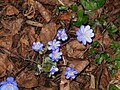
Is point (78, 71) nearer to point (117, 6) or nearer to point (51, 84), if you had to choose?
point (51, 84)

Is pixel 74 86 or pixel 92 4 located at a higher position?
pixel 92 4

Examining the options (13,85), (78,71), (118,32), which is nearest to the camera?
(13,85)

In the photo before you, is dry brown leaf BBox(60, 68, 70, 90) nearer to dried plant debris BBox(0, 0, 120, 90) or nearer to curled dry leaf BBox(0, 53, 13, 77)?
dried plant debris BBox(0, 0, 120, 90)

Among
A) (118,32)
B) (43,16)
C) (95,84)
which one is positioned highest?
(43,16)

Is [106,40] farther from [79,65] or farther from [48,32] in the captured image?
[48,32]

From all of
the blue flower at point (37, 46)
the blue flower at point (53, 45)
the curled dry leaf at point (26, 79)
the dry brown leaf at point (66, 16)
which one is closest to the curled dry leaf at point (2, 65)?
the curled dry leaf at point (26, 79)

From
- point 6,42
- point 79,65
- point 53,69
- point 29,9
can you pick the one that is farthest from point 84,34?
point 6,42

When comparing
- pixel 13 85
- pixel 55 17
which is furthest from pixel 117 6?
pixel 13 85
